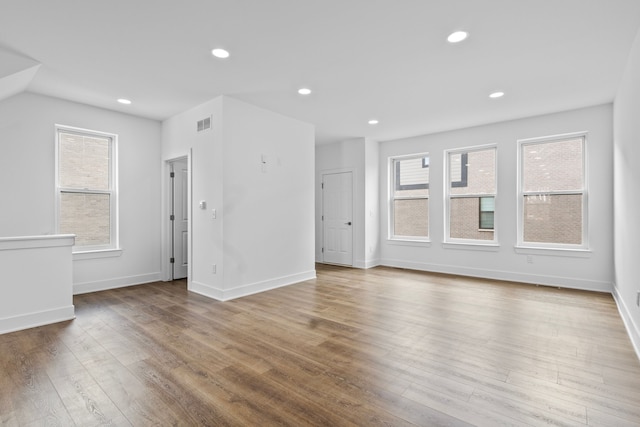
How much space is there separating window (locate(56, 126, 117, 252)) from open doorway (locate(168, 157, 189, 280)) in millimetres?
861

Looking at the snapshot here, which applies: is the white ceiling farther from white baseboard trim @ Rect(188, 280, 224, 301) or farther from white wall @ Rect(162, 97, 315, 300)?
white baseboard trim @ Rect(188, 280, 224, 301)

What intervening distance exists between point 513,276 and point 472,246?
80 cm

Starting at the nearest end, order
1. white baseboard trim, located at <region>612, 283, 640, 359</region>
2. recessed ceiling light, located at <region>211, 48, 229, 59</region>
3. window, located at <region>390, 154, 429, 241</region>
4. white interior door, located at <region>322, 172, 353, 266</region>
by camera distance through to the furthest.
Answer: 1. white baseboard trim, located at <region>612, 283, 640, 359</region>
2. recessed ceiling light, located at <region>211, 48, 229, 59</region>
3. window, located at <region>390, 154, 429, 241</region>
4. white interior door, located at <region>322, 172, 353, 266</region>

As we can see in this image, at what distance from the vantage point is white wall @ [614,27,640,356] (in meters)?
2.85

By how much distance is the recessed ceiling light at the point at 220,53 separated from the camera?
310cm

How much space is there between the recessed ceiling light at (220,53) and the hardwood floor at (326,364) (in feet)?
9.07

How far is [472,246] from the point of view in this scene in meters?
5.87

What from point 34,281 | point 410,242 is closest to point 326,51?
point 34,281

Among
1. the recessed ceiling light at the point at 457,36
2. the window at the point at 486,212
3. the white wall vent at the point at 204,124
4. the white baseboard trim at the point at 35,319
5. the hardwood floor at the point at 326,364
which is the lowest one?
the hardwood floor at the point at 326,364

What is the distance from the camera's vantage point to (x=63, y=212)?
463 cm

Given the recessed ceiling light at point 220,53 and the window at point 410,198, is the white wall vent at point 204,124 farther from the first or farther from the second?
the window at point 410,198

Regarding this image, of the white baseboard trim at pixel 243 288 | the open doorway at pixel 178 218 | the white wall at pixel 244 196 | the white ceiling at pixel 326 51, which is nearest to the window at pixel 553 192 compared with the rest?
the white ceiling at pixel 326 51

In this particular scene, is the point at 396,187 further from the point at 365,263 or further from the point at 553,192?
the point at 553,192

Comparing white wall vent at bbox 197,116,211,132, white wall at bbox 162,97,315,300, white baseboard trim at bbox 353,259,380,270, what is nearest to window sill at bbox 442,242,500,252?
white baseboard trim at bbox 353,259,380,270
